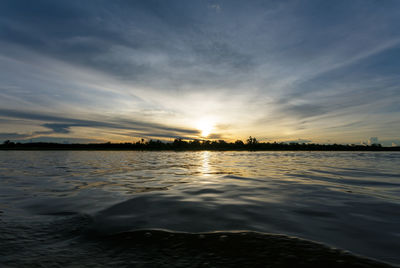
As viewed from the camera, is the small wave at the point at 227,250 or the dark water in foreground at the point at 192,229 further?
the dark water in foreground at the point at 192,229

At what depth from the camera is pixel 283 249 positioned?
343cm

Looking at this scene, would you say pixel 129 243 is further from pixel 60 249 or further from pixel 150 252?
pixel 60 249

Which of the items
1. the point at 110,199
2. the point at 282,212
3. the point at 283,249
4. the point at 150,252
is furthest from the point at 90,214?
the point at 282,212

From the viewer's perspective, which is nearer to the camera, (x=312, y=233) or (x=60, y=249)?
→ (x=60, y=249)

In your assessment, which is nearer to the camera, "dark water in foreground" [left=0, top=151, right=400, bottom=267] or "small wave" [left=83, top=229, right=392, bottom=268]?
"small wave" [left=83, top=229, right=392, bottom=268]

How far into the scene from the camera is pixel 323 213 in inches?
221

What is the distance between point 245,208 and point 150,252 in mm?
3659

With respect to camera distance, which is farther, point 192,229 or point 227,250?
point 192,229

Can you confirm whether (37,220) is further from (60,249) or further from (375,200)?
(375,200)

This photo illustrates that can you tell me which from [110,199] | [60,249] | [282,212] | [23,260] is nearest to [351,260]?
[282,212]

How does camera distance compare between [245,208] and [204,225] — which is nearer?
[204,225]

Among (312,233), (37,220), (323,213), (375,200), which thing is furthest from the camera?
(375,200)

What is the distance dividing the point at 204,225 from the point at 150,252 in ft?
5.51

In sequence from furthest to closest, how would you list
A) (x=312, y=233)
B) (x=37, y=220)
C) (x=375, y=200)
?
(x=375, y=200)
(x=37, y=220)
(x=312, y=233)
